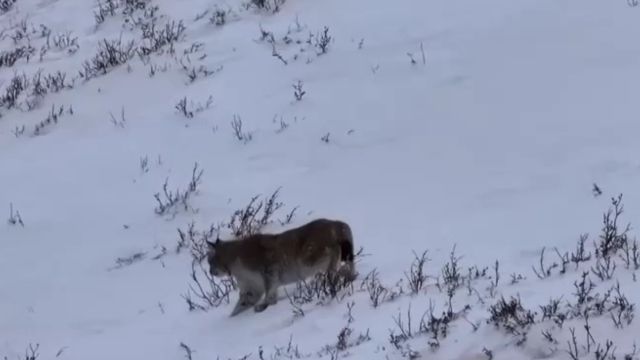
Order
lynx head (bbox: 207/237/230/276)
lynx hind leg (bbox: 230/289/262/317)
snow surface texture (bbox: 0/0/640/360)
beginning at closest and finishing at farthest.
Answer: snow surface texture (bbox: 0/0/640/360) → lynx hind leg (bbox: 230/289/262/317) → lynx head (bbox: 207/237/230/276)

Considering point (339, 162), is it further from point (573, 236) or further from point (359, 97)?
point (573, 236)

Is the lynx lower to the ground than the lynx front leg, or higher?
higher

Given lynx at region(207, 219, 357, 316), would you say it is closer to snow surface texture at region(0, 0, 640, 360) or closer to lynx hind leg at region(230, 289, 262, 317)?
lynx hind leg at region(230, 289, 262, 317)

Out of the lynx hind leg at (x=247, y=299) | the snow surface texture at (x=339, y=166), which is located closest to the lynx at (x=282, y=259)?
the lynx hind leg at (x=247, y=299)

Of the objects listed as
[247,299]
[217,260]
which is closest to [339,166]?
[217,260]

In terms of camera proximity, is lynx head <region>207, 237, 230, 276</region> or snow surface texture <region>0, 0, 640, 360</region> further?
lynx head <region>207, 237, 230, 276</region>

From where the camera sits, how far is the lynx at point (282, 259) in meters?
7.45

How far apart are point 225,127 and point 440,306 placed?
468cm

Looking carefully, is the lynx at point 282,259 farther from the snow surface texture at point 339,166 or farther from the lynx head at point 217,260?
the snow surface texture at point 339,166

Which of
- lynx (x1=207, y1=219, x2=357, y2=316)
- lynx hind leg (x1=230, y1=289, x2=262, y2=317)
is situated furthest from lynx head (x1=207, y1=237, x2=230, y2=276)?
lynx hind leg (x1=230, y1=289, x2=262, y2=317)

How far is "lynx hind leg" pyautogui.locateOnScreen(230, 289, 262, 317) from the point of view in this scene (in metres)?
7.45

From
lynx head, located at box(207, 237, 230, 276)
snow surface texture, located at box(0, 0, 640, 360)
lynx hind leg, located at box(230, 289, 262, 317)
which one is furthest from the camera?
lynx head, located at box(207, 237, 230, 276)

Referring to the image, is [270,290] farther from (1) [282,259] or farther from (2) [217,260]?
(2) [217,260]

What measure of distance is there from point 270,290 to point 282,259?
21 cm
